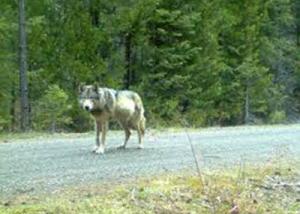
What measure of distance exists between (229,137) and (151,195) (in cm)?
757

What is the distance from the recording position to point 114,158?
34.2ft

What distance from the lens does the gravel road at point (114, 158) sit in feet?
26.8

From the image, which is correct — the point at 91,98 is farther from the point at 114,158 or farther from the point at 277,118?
the point at 277,118

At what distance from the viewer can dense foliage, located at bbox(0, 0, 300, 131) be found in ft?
79.4

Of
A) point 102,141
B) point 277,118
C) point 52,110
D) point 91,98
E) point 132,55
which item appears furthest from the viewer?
point 277,118

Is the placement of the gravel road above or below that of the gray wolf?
below

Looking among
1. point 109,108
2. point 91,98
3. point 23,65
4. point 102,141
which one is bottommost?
point 102,141

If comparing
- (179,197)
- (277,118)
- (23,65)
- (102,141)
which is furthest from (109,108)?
(277,118)

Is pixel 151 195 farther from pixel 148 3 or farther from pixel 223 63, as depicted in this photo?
pixel 223 63

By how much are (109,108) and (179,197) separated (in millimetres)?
4173

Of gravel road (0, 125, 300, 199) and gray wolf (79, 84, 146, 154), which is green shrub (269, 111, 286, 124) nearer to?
gravel road (0, 125, 300, 199)

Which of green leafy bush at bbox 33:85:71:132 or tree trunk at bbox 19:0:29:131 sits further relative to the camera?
tree trunk at bbox 19:0:29:131

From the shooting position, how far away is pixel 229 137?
14.5m

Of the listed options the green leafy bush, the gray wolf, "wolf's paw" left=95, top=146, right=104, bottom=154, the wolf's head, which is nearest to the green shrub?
the green leafy bush
